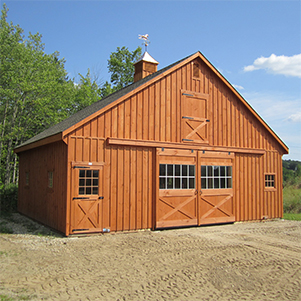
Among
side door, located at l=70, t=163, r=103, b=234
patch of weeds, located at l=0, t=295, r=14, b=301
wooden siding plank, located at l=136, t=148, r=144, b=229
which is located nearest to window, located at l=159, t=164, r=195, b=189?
wooden siding plank, located at l=136, t=148, r=144, b=229

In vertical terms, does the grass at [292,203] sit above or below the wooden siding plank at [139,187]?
below

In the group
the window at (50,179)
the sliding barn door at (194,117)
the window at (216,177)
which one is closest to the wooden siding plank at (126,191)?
the sliding barn door at (194,117)

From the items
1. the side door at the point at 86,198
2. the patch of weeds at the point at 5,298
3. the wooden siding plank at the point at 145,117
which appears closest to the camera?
the patch of weeds at the point at 5,298

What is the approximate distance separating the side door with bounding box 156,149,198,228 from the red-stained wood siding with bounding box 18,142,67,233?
9.61 ft

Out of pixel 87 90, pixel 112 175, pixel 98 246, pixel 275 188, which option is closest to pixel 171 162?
pixel 112 175

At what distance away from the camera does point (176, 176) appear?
35.6 feet

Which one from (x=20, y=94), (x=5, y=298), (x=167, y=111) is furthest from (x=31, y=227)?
(x=20, y=94)

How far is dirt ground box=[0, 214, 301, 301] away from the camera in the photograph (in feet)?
16.7

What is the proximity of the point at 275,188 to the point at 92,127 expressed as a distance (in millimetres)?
8217

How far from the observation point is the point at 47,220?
10.7 meters

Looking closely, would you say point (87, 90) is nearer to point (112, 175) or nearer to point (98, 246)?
point (112, 175)

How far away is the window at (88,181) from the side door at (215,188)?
3757 millimetres

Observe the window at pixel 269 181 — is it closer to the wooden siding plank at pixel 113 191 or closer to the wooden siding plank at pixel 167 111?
the wooden siding plank at pixel 167 111

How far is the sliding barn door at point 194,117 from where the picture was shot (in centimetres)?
1125
